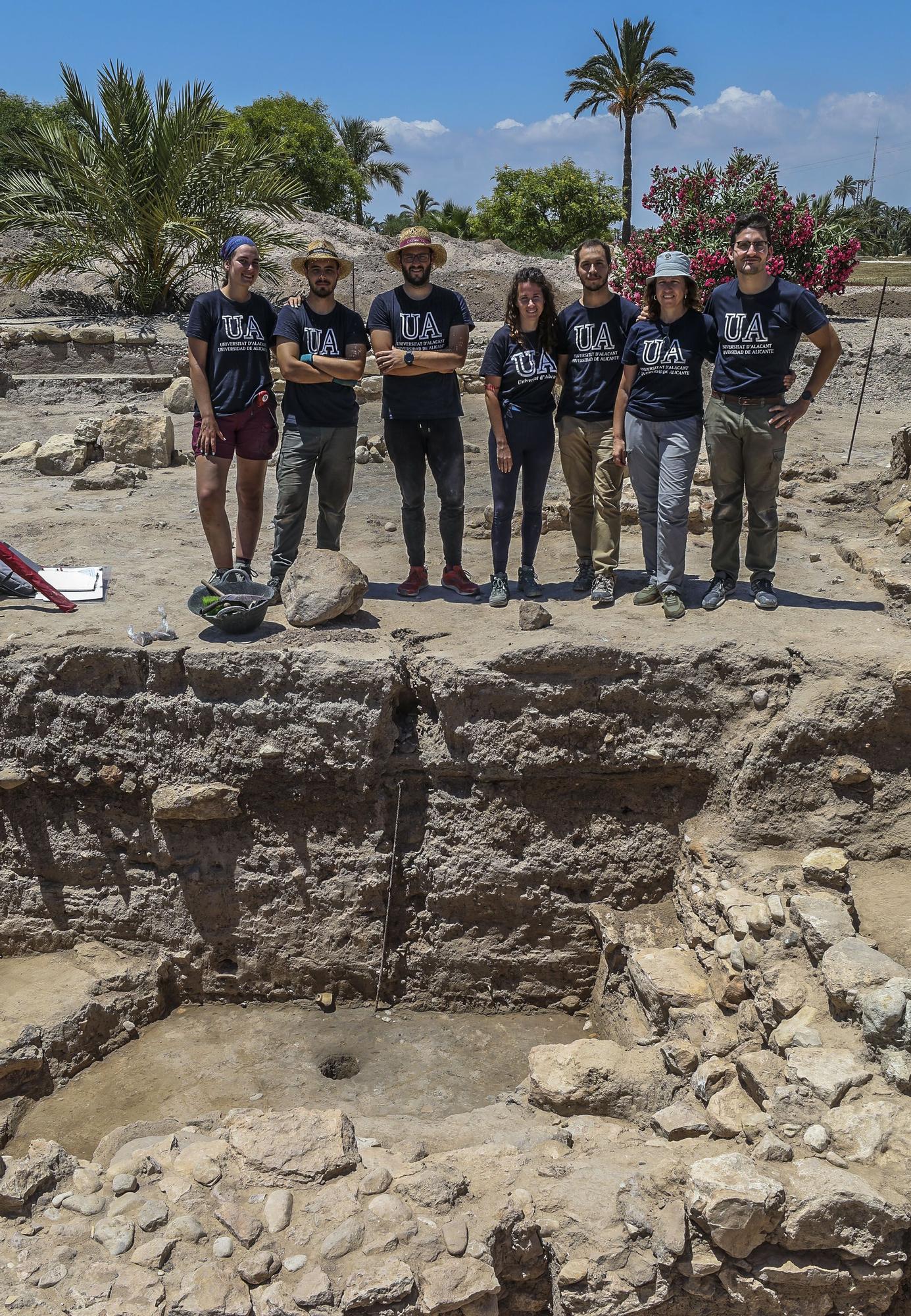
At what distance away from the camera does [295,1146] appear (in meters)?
3.75

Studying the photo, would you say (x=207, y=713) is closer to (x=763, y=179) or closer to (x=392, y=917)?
(x=392, y=917)

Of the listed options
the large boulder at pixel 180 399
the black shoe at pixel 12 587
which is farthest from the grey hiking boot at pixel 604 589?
the large boulder at pixel 180 399

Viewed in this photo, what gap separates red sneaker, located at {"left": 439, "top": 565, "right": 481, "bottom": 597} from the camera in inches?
232

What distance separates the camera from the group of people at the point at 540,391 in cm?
509

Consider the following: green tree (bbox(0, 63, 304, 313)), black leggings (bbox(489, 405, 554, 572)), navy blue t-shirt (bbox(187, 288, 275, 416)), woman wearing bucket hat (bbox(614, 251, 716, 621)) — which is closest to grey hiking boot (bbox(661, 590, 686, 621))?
woman wearing bucket hat (bbox(614, 251, 716, 621))

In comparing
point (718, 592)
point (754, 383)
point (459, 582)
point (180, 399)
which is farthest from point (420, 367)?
Result: point (180, 399)

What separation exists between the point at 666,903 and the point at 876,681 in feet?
5.16

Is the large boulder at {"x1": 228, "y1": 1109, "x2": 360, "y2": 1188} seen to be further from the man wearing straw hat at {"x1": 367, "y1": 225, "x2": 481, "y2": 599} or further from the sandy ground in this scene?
the man wearing straw hat at {"x1": 367, "y1": 225, "x2": 481, "y2": 599}

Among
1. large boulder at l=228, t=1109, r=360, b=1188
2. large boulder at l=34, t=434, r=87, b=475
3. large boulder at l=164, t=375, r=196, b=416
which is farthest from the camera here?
large boulder at l=164, t=375, r=196, b=416

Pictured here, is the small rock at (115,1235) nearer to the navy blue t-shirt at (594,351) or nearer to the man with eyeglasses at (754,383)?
the man with eyeglasses at (754,383)

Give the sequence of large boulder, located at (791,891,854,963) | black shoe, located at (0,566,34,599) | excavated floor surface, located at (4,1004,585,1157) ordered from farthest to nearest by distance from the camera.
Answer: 1. black shoe, located at (0,566,34,599)
2. excavated floor surface, located at (4,1004,585,1157)
3. large boulder, located at (791,891,854,963)

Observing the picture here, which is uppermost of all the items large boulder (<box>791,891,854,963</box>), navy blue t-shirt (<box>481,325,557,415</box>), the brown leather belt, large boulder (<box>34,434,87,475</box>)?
navy blue t-shirt (<box>481,325,557,415</box>)

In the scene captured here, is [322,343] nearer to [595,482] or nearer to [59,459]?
[595,482]

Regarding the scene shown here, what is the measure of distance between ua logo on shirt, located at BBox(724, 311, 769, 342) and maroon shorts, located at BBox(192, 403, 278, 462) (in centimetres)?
235
